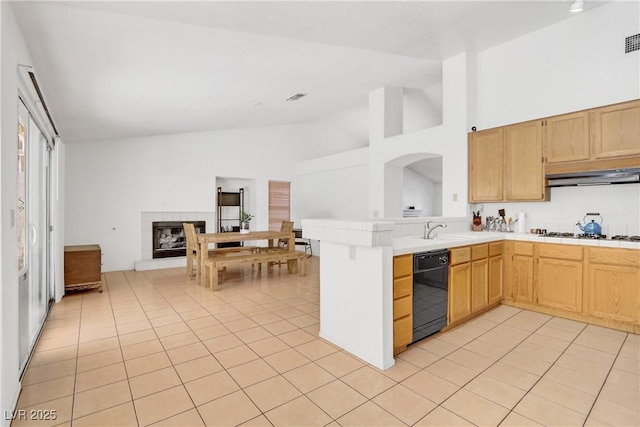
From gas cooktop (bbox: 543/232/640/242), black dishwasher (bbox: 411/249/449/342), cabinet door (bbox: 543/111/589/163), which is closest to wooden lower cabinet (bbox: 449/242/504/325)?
black dishwasher (bbox: 411/249/449/342)

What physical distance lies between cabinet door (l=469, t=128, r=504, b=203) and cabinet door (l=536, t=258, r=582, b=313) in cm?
103

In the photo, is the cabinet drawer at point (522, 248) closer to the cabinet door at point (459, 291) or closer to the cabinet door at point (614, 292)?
the cabinet door at point (614, 292)

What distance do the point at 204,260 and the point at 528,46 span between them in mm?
5271

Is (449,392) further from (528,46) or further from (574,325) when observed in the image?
(528,46)

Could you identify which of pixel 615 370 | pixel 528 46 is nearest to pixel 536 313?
pixel 615 370

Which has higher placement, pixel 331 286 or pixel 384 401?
pixel 331 286

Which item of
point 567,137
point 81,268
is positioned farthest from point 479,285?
point 81,268

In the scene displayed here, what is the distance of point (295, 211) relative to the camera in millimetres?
8766

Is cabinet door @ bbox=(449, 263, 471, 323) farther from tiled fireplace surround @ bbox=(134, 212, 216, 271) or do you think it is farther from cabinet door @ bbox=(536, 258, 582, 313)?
tiled fireplace surround @ bbox=(134, 212, 216, 271)

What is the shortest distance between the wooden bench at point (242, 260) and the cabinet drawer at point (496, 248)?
122 inches

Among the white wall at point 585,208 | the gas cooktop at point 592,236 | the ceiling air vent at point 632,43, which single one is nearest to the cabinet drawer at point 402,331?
the gas cooktop at point 592,236

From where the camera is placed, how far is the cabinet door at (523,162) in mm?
3875

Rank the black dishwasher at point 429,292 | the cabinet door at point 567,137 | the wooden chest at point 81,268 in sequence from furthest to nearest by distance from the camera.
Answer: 1. the wooden chest at point 81,268
2. the cabinet door at point 567,137
3. the black dishwasher at point 429,292

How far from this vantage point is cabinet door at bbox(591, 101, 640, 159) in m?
3.20
